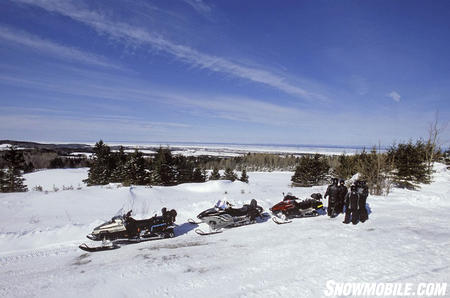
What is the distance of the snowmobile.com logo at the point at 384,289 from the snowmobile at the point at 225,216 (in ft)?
15.1

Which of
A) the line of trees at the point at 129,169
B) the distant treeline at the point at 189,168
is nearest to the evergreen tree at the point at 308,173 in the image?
the distant treeline at the point at 189,168

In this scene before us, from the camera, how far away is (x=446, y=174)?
93.5 ft

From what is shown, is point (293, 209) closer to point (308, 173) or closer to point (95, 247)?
point (95, 247)

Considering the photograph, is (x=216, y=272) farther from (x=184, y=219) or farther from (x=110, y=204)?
(x=110, y=204)

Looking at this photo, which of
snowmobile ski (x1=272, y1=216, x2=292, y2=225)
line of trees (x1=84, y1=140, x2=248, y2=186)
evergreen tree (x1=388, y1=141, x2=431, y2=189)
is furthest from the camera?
line of trees (x1=84, y1=140, x2=248, y2=186)

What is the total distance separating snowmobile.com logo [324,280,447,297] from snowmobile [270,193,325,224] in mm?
4872

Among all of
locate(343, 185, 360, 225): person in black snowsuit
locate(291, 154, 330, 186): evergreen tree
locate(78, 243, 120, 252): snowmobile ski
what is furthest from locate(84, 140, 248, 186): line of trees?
locate(343, 185, 360, 225): person in black snowsuit

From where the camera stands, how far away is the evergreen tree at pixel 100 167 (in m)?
→ 31.0

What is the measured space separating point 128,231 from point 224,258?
11.0 ft

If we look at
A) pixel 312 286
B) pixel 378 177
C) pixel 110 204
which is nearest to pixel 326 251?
pixel 312 286

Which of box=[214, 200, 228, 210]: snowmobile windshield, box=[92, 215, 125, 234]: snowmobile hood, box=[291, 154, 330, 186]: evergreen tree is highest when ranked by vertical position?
box=[214, 200, 228, 210]: snowmobile windshield

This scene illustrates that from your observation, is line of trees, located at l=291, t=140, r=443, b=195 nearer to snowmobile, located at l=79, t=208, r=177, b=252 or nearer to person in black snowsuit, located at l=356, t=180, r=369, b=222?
person in black snowsuit, located at l=356, t=180, r=369, b=222

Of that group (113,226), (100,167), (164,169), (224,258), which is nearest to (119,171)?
(100,167)

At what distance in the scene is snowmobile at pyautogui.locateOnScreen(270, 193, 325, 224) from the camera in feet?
33.9
